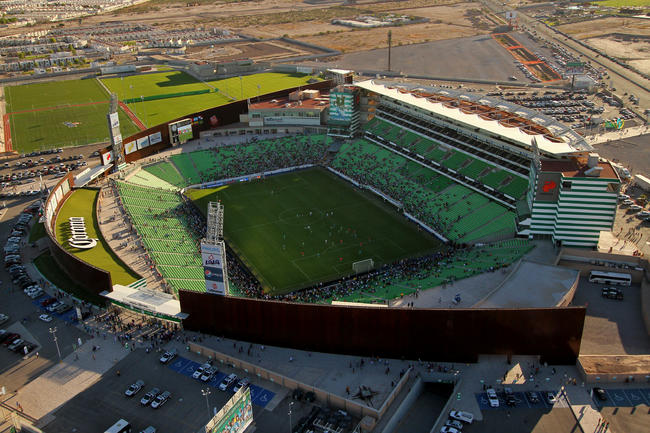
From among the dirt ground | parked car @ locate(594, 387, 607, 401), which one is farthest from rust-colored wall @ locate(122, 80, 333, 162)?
the dirt ground

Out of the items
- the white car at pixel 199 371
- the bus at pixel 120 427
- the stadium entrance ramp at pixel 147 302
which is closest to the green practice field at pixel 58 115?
the stadium entrance ramp at pixel 147 302

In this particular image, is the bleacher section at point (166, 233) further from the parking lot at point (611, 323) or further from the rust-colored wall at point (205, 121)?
the parking lot at point (611, 323)

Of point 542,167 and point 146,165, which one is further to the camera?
point 146,165

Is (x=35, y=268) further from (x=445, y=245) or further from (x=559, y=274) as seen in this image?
(x=559, y=274)

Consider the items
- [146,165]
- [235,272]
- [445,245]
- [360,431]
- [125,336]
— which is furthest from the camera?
[146,165]

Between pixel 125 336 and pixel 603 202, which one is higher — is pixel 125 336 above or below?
below

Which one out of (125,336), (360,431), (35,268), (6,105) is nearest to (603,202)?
(360,431)
